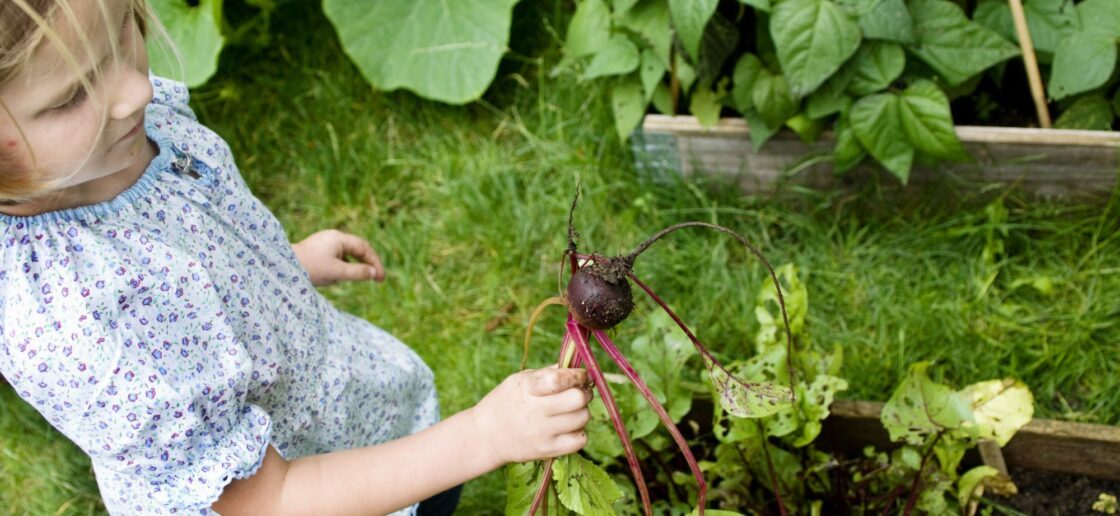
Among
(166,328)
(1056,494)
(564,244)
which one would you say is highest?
(166,328)

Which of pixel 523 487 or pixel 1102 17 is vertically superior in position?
pixel 1102 17

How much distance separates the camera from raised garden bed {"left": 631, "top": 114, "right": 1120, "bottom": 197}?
195cm

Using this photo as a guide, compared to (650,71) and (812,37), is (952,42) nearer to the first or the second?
(812,37)

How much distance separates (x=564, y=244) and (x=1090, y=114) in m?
1.13

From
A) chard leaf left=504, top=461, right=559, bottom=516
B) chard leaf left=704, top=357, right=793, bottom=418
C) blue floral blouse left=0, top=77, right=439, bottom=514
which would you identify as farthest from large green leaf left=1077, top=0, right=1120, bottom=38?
blue floral blouse left=0, top=77, right=439, bottom=514

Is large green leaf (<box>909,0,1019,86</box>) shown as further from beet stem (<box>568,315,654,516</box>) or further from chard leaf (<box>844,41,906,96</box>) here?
beet stem (<box>568,315,654,516</box>)

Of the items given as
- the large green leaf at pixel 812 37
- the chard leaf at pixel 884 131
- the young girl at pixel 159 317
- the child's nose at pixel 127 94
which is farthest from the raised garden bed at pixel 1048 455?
the child's nose at pixel 127 94

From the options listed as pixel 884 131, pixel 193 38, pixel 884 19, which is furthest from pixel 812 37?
pixel 193 38

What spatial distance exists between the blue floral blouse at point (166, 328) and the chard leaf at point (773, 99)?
3.40 ft

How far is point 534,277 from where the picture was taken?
228 centimetres

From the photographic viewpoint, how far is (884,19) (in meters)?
1.84

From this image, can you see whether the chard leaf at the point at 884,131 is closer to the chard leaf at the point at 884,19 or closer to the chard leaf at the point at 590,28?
the chard leaf at the point at 884,19

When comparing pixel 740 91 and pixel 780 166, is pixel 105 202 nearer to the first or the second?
pixel 740 91

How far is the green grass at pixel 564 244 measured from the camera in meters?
1.98
